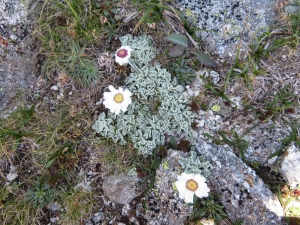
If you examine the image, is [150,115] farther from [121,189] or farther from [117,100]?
[121,189]

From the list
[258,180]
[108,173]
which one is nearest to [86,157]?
[108,173]

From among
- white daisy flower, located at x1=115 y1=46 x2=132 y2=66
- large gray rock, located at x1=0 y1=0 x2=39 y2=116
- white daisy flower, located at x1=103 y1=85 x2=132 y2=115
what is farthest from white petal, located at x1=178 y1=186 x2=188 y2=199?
large gray rock, located at x1=0 y1=0 x2=39 y2=116

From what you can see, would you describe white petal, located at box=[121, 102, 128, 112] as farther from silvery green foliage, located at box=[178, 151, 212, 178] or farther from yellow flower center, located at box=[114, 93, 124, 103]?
silvery green foliage, located at box=[178, 151, 212, 178]

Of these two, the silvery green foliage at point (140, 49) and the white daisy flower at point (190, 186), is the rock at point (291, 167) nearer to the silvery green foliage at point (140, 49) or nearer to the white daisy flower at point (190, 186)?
the white daisy flower at point (190, 186)

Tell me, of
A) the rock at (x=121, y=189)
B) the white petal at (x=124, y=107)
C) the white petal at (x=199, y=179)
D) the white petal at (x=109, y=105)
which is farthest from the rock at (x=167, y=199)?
the white petal at (x=109, y=105)

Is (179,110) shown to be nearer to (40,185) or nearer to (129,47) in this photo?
(129,47)

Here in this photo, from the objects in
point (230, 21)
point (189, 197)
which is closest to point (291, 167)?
point (189, 197)
